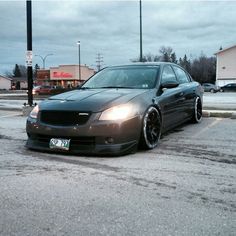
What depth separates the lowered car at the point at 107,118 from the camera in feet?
19.5

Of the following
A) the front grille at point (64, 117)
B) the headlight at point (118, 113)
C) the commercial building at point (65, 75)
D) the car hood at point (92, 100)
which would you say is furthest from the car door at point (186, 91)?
the commercial building at point (65, 75)

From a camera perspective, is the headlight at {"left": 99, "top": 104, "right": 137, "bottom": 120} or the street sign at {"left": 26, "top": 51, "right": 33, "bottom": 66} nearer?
the headlight at {"left": 99, "top": 104, "right": 137, "bottom": 120}

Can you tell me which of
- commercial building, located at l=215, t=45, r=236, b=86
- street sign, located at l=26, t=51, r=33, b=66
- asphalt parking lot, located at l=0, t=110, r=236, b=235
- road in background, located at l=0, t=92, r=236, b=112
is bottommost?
asphalt parking lot, located at l=0, t=110, r=236, b=235

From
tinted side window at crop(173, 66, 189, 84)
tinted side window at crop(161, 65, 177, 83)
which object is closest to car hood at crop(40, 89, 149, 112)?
tinted side window at crop(161, 65, 177, 83)

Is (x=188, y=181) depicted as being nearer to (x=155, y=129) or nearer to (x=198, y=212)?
(x=198, y=212)

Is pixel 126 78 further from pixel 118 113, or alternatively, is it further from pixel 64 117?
pixel 64 117

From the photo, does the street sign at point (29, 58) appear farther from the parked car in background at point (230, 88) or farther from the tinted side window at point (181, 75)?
the parked car in background at point (230, 88)

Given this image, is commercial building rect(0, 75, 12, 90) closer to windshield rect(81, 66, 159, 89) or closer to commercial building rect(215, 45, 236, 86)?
commercial building rect(215, 45, 236, 86)

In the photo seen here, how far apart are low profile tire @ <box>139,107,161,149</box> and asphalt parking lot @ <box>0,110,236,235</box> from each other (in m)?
0.14

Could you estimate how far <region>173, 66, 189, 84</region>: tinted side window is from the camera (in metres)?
8.82

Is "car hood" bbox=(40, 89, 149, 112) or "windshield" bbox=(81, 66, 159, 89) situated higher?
"windshield" bbox=(81, 66, 159, 89)

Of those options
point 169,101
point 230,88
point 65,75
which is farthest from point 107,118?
point 65,75

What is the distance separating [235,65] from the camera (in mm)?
68188

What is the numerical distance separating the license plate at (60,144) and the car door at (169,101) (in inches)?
76.1
